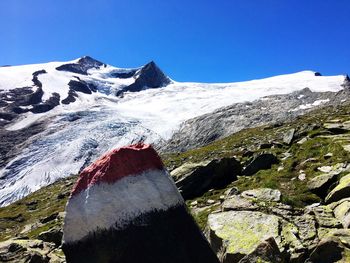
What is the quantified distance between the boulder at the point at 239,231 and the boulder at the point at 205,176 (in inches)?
517

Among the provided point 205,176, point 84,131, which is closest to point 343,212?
point 205,176

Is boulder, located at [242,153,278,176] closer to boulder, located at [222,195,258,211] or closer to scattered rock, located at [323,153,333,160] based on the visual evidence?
scattered rock, located at [323,153,333,160]

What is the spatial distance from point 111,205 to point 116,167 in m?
0.56

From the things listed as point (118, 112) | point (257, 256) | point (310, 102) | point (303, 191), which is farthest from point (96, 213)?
point (118, 112)

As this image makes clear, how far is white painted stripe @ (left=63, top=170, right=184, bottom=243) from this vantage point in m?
6.21

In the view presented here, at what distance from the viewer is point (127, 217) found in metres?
6.28

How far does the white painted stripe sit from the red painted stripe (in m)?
0.08

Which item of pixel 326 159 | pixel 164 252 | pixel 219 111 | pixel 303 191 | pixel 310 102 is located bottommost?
pixel 164 252

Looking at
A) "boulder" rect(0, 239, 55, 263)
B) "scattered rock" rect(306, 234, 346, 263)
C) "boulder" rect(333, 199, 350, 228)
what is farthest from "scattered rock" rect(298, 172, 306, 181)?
"boulder" rect(0, 239, 55, 263)

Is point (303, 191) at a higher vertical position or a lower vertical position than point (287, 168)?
lower

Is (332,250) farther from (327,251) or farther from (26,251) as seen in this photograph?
(26,251)

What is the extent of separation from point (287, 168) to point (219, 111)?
125391 millimetres

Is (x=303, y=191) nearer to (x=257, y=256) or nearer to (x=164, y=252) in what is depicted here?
(x=257, y=256)

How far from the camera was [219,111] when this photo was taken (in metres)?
151
